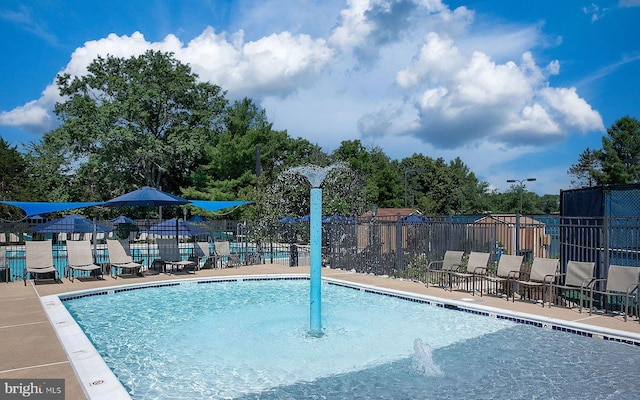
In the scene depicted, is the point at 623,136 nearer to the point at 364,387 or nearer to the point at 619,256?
the point at 619,256

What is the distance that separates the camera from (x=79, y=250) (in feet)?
45.0

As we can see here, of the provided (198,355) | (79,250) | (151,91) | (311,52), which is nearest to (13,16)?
(151,91)

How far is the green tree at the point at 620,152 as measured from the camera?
2019 inches

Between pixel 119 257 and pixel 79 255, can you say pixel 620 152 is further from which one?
pixel 79 255

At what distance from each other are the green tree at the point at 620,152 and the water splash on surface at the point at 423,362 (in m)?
52.3

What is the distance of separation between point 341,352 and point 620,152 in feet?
189

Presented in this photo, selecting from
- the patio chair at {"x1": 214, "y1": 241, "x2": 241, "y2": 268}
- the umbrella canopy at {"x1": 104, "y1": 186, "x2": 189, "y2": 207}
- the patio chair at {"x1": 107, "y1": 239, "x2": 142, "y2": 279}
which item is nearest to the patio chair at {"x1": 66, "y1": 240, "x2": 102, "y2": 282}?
the patio chair at {"x1": 107, "y1": 239, "x2": 142, "y2": 279}

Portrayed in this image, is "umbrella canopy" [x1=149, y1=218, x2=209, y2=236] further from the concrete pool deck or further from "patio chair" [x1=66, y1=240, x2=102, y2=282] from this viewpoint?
"patio chair" [x1=66, y1=240, x2=102, y2=282]

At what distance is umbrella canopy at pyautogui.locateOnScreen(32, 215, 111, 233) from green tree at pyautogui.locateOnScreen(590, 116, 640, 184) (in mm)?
50683

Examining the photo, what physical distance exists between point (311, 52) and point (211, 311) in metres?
12.8

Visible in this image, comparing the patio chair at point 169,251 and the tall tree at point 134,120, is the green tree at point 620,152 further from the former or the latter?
the patio chair at point 169,251

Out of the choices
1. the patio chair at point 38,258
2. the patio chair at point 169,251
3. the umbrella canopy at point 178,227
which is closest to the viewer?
the patio chair at point 38,258

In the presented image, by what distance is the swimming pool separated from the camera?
5.74 metres

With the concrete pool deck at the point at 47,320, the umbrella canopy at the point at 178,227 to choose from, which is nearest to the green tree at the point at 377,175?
the umbrella canopy at the point at 178,227
